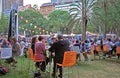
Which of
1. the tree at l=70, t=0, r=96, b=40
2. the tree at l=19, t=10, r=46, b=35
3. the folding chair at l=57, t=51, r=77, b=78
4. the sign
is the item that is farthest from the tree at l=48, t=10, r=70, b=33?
the folding chair at l=57, t=51, r=77, b=78

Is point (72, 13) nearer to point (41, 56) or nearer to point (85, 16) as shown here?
point (85, 16)

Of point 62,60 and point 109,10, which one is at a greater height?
point 109,10

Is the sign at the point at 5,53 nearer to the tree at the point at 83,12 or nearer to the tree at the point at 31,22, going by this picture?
the tree at the point at 83,12

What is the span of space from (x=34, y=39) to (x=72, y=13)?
72.5 feet

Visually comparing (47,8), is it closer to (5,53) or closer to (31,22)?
(31,22)

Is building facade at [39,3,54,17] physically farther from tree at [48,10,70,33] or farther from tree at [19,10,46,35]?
tree at [19,10,46,35]

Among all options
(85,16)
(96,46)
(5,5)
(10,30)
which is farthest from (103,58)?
(5,5)

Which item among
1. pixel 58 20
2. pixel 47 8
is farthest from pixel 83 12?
pixel 47 8

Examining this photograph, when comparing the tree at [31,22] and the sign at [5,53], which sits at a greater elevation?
the tree at [31,22]

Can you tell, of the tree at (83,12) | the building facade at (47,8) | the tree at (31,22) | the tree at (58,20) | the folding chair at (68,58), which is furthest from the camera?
the building facade at (47,8)

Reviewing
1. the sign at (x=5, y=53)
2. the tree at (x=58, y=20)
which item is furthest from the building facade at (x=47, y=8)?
the sign at (x=5, y=53)

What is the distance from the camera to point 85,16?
30.0 m

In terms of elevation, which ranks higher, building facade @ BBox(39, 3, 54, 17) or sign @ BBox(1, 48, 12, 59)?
building facade @ BBox(39, 3, 54, 17)

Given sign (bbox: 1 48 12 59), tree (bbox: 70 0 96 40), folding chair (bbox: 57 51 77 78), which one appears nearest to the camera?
folding chair (bbox: 57 51 77 78)
